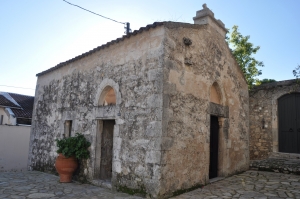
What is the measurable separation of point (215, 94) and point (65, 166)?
4786 mm

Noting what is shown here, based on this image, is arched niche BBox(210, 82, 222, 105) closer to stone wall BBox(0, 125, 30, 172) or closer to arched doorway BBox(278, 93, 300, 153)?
arched doorway BBox(278, 93, 300, 153)

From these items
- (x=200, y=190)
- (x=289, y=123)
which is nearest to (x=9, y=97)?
(x=200, y=190)

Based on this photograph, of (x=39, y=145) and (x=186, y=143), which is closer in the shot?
(x=186, y=143)

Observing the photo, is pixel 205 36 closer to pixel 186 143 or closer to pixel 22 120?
pixel 186 143

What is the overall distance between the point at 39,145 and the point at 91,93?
12.2ft

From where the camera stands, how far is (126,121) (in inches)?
220

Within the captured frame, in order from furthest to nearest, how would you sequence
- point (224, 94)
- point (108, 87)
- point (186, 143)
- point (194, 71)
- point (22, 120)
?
point (22, 120)
point (224, 94)
point (108, 87)
point (194, 71)
point (186, 143)

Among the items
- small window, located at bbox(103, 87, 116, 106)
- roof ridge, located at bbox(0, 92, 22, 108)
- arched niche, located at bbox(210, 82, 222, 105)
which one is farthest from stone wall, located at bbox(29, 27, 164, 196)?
roof ridge, located at bbox(0, 92, 22, 108)

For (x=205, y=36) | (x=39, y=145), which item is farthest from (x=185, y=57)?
(x=39, y=145)

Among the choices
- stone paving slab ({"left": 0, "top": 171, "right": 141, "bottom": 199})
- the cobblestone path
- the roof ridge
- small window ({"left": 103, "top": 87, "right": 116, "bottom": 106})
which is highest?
the roof ridge

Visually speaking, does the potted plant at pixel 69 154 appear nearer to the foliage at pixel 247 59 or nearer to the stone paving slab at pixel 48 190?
the stone paving slab at pixel 48 190

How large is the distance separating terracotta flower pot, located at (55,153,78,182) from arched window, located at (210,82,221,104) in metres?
4.35

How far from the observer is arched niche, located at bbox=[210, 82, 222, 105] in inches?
276

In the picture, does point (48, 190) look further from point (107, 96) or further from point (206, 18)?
point (206, 18)
